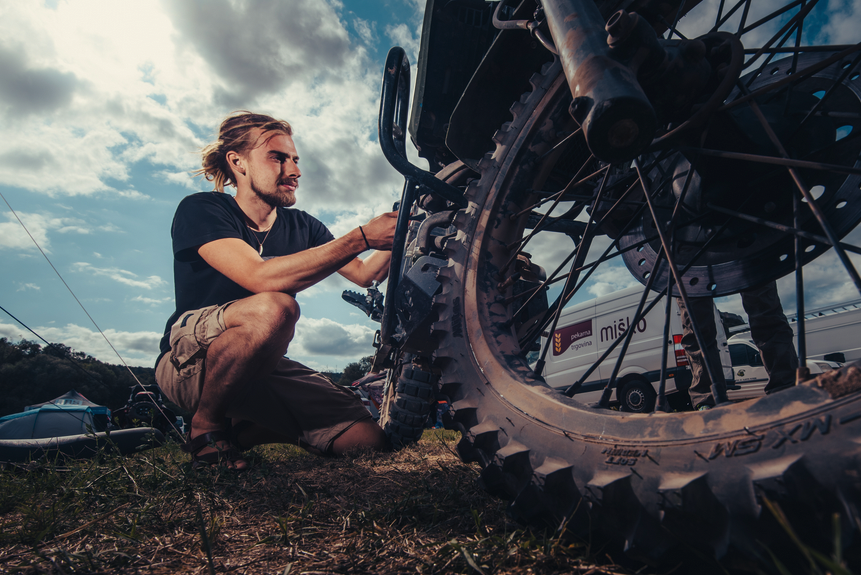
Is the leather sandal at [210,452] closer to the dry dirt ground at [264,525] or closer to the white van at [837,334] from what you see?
the dry dirt ground at [264,525]

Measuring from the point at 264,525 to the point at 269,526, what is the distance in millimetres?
25

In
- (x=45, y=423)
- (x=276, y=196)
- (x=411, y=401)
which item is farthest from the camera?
(x=45, y=423)

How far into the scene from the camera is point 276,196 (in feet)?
9.83

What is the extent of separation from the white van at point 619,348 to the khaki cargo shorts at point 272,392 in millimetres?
5745

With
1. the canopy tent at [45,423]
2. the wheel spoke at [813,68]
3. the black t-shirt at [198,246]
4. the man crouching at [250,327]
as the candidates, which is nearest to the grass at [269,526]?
the man crouching at [250,327]

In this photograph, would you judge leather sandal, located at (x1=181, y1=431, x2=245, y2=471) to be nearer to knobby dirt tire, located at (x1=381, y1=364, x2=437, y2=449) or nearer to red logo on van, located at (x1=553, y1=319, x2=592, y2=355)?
knobby dirt tire, located at (x1=381, y1=364, x2=437, y2=449)

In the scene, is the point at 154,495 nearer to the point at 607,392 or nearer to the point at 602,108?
the point at 607,392

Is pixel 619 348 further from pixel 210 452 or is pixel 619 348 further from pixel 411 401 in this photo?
pixel 210 452

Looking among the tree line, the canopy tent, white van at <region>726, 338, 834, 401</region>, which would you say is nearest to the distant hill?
the tree line

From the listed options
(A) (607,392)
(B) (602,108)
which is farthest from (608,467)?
(B) (602,108)

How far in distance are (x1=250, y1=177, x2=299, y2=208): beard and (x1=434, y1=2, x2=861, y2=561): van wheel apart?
1990mm

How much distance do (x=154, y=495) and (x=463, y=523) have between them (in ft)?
3.51

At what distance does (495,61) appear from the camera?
154 cm

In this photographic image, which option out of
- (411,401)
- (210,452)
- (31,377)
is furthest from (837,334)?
(31,377)
